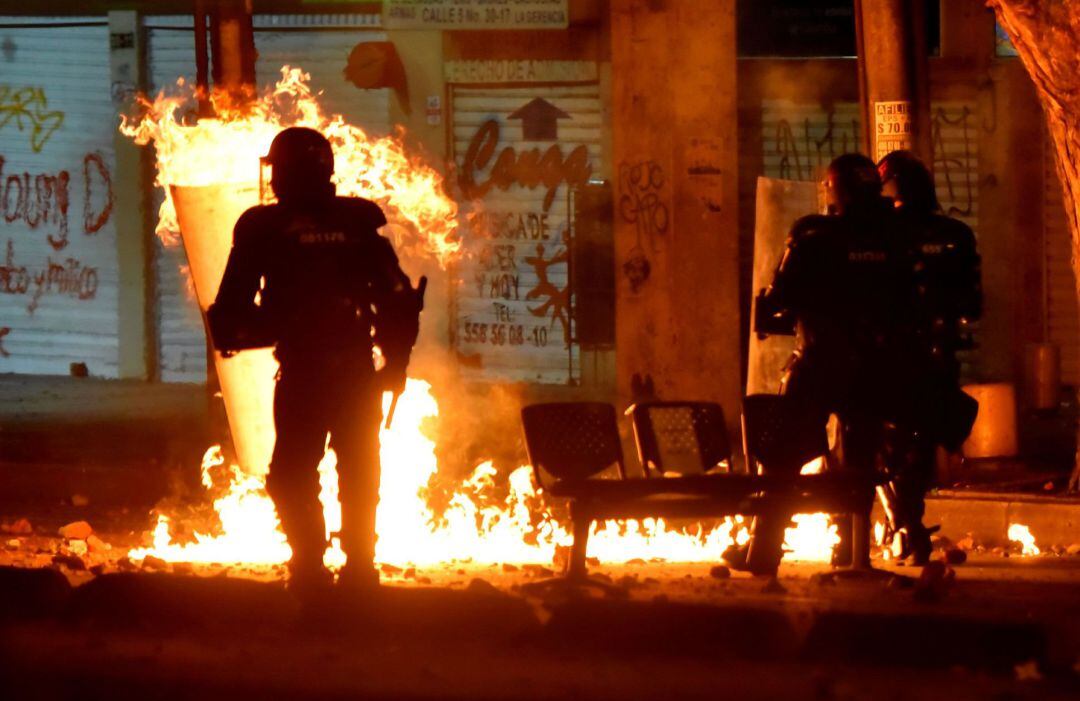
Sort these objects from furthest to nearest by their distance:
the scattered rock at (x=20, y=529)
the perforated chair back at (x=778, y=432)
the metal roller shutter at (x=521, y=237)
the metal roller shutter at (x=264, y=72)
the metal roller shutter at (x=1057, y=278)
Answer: the metal roller shutter at (x=264, y=72)
the metal roller shutter at (x=521, y=237)
the metal roller shutter at (x=1057, y=278)
the scattered rock at (x=20, y=529)
the perforated chair back at (x=778, y=432)

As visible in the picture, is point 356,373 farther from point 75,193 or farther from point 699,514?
point 75,193

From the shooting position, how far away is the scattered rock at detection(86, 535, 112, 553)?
320 inches

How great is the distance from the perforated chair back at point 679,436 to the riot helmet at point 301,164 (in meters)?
1.72

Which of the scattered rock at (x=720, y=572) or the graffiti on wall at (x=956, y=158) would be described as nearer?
the scattered rock at (x=720, y=572)

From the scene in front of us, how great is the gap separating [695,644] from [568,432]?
50.6 inches

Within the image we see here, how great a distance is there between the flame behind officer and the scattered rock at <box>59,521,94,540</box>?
9.42 feet

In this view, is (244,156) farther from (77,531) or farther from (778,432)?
(778,432)

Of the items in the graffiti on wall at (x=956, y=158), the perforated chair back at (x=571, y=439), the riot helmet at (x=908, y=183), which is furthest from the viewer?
the graffiti on wall at (x=956, y=158)

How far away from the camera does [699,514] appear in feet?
21.7

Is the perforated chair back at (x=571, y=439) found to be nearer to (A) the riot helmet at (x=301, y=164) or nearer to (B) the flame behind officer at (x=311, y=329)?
(B) the flame behind officer at (x=311, y=329)

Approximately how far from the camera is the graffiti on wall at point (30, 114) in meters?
15.8

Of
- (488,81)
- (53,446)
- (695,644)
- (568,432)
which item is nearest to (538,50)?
(488,81)

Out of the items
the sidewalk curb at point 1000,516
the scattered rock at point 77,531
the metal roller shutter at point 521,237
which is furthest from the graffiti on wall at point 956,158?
the scattered rock at point 77,531

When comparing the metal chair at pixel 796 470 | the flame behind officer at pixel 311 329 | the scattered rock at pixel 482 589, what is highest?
the flame behind officer at pixel 311 329
